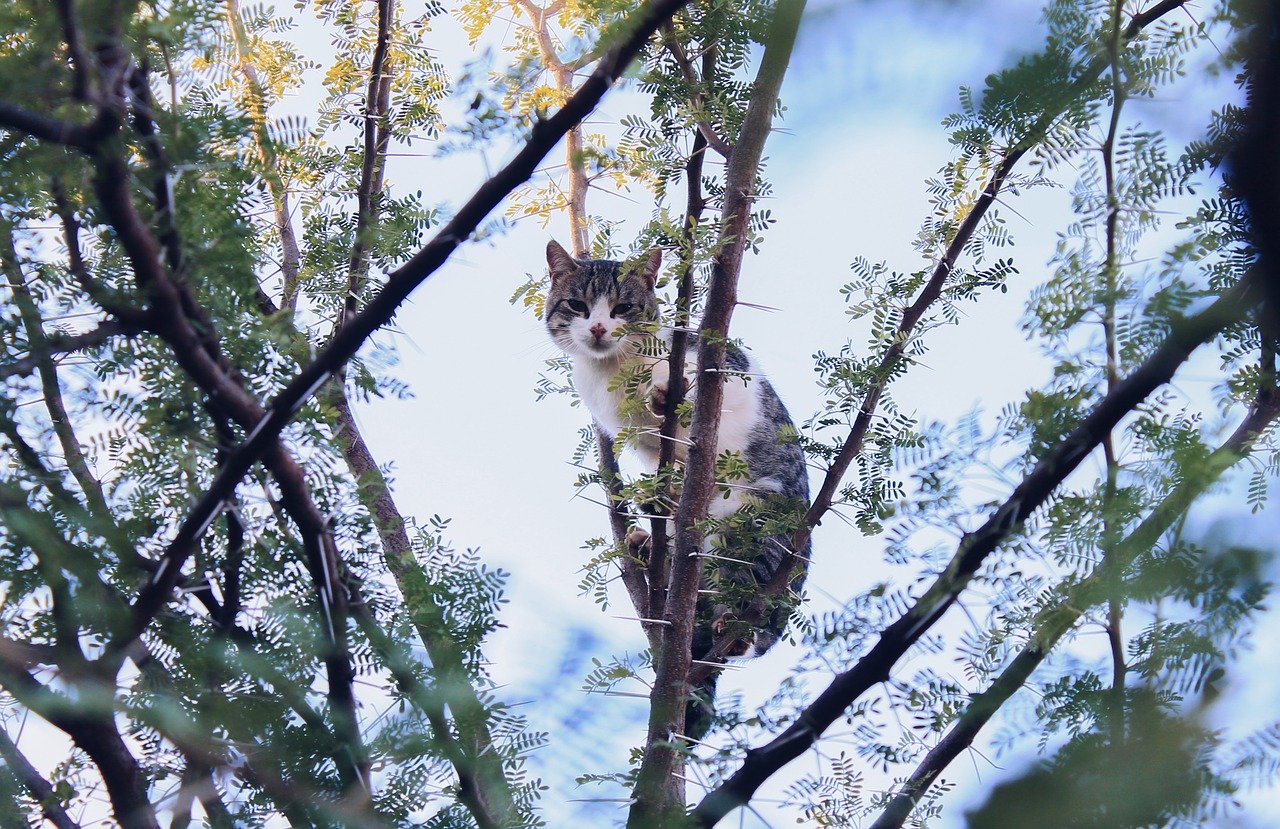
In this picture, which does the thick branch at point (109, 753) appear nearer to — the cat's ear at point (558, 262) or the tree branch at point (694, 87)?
the tree branch at point (694, 87)

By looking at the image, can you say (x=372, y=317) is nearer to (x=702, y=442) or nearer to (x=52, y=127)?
(x=52, y=127)

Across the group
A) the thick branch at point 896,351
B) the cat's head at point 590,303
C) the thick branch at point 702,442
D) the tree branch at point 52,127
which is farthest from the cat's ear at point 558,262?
the tree branch at point 52,127

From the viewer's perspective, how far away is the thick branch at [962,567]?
2.66 feet

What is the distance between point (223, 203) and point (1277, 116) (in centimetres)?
95

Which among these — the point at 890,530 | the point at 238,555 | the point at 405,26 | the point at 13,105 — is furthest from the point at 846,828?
Answer: the point at 405,26

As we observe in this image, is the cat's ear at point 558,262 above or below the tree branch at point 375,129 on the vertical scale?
above

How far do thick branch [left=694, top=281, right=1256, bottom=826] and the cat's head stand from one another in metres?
3.11

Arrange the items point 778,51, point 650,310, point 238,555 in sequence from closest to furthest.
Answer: point 778,51, point 238,555, point 650,310

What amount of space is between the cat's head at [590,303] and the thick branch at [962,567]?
3.11 m

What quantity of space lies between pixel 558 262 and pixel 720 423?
4.77ft

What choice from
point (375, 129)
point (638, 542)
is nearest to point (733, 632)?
point (638, 542)

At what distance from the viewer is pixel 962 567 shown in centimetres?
104

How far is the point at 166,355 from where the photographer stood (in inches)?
46.1

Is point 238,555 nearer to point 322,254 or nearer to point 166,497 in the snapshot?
point 166,497
